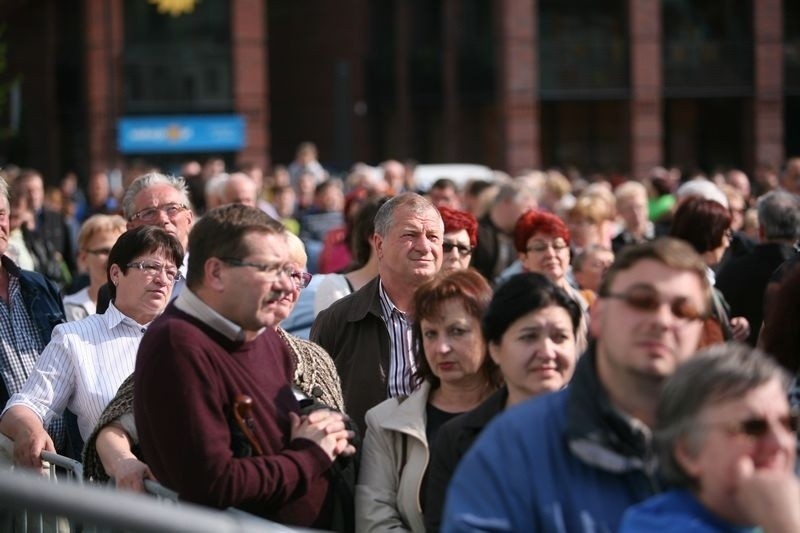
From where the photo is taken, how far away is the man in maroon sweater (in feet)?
16.3

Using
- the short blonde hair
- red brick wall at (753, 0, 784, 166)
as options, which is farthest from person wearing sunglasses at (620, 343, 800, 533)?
red brick wall at (753, 0, 784, 166)

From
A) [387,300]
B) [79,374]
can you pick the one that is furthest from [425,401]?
[79,374]

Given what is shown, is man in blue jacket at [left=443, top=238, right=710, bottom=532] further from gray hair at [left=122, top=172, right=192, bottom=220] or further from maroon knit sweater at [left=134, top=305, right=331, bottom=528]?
gray hair at [left=122, top=172, right=192, bottom=220]

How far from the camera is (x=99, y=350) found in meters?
6.98

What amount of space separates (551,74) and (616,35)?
6.41ft

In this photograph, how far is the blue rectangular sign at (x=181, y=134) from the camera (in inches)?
1542

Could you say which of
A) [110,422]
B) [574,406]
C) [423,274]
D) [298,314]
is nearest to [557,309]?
[574,406]

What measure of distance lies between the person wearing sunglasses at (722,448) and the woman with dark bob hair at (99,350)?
3.66 meters

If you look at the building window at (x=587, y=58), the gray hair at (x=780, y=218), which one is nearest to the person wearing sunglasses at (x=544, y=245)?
the gray hair at (x=780, y=218)

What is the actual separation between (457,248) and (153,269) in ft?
6.83

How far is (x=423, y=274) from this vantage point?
7.61 meters

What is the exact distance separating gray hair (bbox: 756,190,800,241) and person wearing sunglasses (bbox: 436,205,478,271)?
1766 mm

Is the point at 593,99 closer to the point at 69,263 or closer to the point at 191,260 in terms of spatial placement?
the point at 69,263

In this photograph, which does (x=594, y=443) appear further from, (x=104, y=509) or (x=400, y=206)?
(x=400, y=206)
